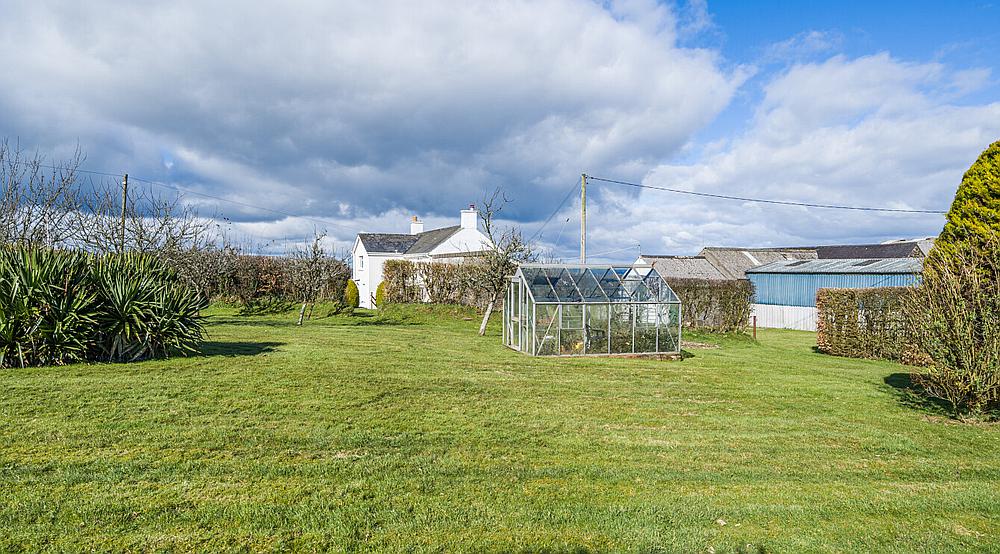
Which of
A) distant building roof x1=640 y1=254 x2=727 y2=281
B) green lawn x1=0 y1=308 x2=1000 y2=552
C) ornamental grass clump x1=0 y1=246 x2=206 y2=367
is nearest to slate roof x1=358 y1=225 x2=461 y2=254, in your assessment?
distant building roof x1=640 y1=254 x2=727 y2=281

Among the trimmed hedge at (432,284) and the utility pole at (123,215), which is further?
the trimmed hedge at (432,284)

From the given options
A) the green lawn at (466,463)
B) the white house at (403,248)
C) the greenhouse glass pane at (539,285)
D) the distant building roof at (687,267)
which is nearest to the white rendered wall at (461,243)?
the white house at (403,248)

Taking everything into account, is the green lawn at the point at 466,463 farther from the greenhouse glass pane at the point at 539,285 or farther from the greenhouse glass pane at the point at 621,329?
the greenhouse glass pane at the point at 621,329

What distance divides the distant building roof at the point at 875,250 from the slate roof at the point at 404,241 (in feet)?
88.6

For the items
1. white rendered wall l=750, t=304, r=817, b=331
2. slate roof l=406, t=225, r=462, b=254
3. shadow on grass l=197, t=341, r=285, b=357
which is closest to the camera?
shadow on grass l=197, t=341, r=285, b=357

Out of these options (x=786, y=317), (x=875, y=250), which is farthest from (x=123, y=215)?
(x=875, y=250)

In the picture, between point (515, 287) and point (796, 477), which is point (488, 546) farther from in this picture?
point (515, 287)

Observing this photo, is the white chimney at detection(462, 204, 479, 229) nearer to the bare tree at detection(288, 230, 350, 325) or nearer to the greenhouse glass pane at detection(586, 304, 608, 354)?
the bare tree at detection(288, 230, 350, 325)

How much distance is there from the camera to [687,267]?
3766cm

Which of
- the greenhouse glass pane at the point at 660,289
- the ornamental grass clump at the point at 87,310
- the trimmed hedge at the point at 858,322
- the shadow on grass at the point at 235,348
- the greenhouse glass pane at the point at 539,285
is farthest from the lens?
the trimmed hedge at the point at 858,322

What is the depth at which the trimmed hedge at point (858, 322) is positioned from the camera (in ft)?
57.4

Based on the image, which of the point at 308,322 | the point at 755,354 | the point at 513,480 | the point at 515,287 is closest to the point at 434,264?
the point at 308,322

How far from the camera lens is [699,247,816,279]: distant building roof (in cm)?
3975

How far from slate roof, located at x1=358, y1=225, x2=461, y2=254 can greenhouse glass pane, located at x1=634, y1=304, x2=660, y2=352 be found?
20938mm
